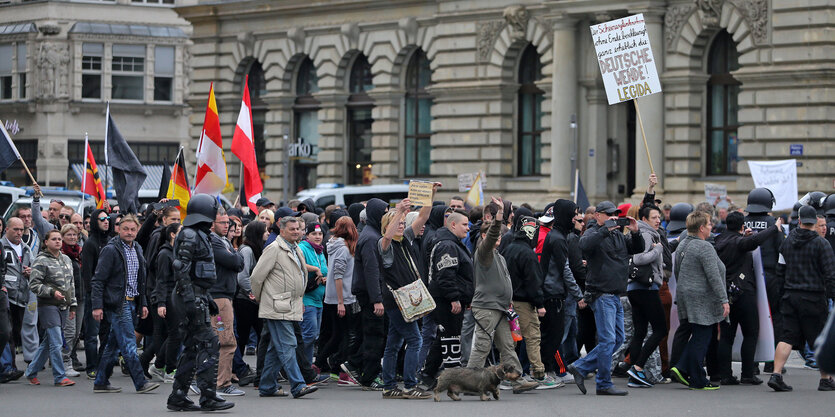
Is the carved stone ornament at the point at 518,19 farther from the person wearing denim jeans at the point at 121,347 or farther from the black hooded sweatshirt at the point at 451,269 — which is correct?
the person wearing denim jeans at the point at 121,347

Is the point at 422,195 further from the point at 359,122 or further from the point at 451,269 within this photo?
the point at 359,122

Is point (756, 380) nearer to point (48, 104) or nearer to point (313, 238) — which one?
point (313, 238)

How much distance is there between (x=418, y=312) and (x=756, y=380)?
403 cm

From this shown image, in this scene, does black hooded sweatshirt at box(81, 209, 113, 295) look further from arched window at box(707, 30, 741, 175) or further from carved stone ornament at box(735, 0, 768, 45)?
arched window at box(707, 30, 741, 175)

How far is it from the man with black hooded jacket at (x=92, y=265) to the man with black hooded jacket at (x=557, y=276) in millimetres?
4937

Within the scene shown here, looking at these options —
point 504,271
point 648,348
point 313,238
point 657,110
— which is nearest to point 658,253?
point 648,348

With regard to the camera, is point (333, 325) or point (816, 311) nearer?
point (816, 311)

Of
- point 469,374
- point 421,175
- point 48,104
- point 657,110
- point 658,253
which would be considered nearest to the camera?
point 469,374

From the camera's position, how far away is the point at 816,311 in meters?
14.6

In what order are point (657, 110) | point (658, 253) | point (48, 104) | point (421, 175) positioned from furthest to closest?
1. point (48, 104)
2. point (421, 175)
3. point (657, 110)
4. point (658, 253)

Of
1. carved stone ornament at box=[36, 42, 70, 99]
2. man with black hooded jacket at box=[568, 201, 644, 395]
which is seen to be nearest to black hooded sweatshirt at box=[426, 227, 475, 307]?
man with black hooded jacket at box=[568, 201, 644, 395]

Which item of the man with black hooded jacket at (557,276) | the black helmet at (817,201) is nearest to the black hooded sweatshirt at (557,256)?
the man with black hooded jacket at (557,276)

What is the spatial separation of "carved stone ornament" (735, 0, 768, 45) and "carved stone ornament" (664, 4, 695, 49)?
4.81 feet

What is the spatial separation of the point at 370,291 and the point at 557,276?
6.45ft
